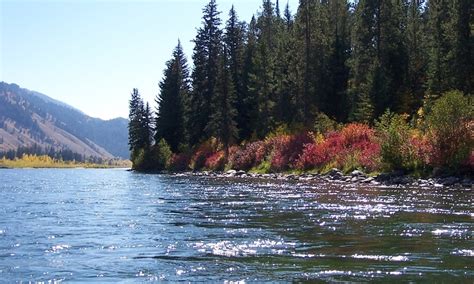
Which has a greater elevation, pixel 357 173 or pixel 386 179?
pixel 357 173

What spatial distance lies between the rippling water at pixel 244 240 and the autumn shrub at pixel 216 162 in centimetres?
3965

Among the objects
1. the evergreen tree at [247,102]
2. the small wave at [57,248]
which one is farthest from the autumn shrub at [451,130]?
the evergreen tree at [247,102]

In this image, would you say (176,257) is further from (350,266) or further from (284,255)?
(350,266)

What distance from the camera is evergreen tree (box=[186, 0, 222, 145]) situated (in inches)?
3083

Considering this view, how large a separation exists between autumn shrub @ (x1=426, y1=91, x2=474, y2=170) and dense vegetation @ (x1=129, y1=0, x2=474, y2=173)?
0.07 meters

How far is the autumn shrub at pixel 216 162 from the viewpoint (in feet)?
213

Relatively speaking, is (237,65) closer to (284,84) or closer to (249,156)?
(284,84)

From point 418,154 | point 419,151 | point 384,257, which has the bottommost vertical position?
point 384,257

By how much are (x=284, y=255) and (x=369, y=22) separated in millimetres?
51426

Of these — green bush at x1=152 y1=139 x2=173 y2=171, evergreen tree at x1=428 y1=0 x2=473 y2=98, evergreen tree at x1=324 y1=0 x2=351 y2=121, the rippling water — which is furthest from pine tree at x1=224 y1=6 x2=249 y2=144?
the rippling water

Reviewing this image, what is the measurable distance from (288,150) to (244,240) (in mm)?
39563

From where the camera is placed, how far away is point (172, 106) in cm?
8481

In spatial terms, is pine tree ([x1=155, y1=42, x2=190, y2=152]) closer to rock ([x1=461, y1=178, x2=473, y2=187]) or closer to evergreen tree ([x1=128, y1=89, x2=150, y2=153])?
evergreen tree ([x1=128, y1=89, x2=150, y2=153])

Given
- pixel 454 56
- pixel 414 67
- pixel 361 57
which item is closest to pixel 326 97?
pixel 361 57
